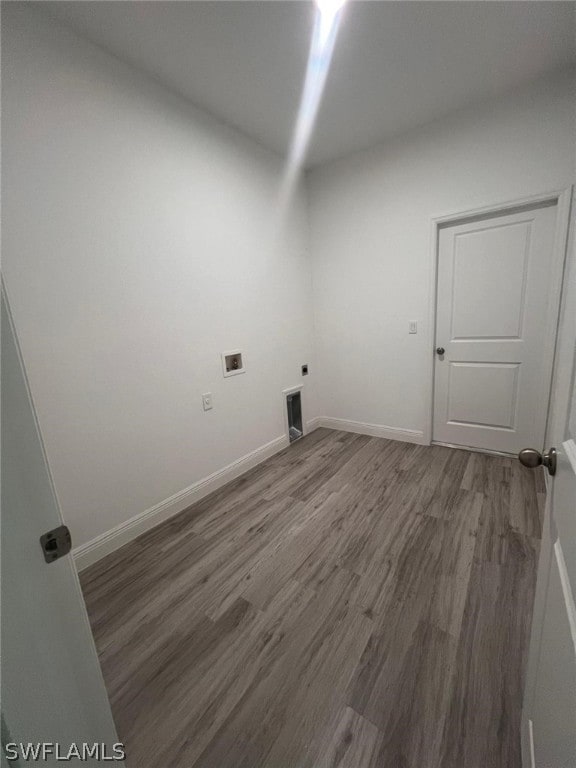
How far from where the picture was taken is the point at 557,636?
0.55m

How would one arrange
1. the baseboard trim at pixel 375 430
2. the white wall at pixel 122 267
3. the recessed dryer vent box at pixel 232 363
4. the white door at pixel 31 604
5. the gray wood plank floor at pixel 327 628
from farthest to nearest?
the baseboard trim at pixel 375 430 < the recessed dryer vent box at pixel 232 363 < the white wall at pixel 122 267 < the gray wood plank floor at pixel 327 628 < the white door at pixel 31 604

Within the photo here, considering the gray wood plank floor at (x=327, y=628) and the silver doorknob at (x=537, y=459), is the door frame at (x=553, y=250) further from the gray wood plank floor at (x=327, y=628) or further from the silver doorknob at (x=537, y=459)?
the silver doorknob at (x=537, y=459)

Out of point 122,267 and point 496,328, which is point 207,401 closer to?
point 122,267

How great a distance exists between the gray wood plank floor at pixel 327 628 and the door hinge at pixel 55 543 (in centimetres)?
88

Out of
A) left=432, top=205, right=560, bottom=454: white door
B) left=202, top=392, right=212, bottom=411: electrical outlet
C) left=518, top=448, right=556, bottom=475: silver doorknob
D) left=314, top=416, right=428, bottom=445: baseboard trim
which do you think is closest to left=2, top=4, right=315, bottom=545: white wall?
left=202, top=392, right=212, bottom=411: electrical outlet

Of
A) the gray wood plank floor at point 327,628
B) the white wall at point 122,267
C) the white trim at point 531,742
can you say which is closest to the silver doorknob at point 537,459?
the white trim at point 531,742

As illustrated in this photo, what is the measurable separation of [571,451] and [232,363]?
6.78 feet

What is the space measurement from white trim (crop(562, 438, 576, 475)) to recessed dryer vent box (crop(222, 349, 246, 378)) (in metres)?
2.01

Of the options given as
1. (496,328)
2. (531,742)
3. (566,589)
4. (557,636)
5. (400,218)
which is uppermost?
(400,218)

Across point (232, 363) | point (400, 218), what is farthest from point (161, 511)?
point (400, 218)

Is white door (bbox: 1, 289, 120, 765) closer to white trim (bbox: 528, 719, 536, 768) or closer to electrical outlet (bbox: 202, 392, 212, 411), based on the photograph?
white trim (bbox: 528, 719, 536, 768)

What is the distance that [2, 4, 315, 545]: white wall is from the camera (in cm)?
136

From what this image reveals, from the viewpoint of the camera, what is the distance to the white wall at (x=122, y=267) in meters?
1.36

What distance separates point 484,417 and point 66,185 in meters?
3.23
